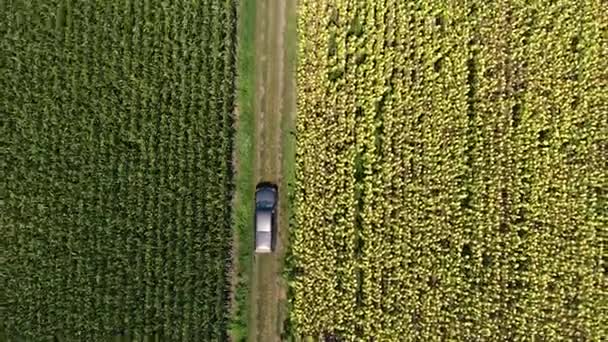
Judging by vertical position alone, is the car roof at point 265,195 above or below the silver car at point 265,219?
above

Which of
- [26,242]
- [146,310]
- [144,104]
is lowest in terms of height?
[146,310]

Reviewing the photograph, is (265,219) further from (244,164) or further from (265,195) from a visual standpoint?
(244,164)

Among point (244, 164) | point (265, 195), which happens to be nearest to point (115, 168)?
point (244, 164)

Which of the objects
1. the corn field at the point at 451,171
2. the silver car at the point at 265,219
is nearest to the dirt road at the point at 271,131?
the silver car at the point at 265,219

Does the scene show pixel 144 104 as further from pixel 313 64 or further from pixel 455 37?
pixel 455 37

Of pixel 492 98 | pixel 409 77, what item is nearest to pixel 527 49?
pixel 492 98

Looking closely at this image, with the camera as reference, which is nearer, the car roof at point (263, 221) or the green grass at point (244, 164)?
the car roof at point (263, 221)

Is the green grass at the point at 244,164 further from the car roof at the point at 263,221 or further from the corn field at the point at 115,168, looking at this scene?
the car roof at the point at 263,221
